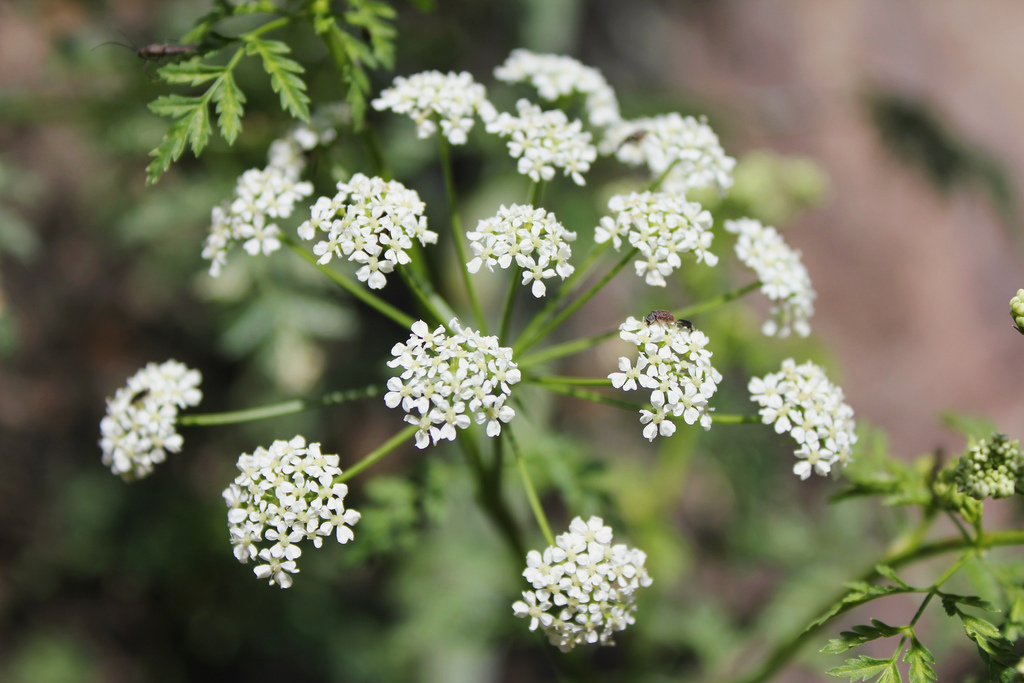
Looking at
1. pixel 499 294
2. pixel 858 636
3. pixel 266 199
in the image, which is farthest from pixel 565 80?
pixel 499 294

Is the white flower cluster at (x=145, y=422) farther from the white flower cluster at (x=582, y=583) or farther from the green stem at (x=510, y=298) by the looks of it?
the white flower cluster at (x=582, y=583)

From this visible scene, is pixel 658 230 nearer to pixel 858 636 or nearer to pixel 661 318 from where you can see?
pixel 661 318

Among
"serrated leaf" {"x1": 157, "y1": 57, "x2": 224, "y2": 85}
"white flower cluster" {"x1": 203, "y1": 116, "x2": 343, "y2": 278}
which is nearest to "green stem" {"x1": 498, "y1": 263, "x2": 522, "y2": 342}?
"white flower cluster" {"x1": 203, "y1": 116, "x2": 343, "y2": 278}

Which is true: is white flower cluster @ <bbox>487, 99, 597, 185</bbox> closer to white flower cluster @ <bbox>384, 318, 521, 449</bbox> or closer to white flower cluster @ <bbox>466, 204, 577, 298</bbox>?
white flower cluster @ <bbox>466, 204, 577, 298</bbox>

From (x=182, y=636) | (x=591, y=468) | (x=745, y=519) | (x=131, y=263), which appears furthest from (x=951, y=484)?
(x=131, y=263)

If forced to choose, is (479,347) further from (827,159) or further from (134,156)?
(827,159)

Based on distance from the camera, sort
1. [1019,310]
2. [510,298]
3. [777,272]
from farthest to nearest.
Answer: [777,272], [510,298], [1019,310]

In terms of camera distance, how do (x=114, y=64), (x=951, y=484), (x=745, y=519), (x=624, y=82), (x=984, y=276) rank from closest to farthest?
(x=951, y=484), (x=114, y=64), (x=745, y=519), (x=624, y=82), (x=984, y=276)
